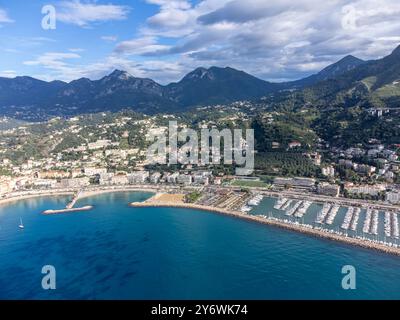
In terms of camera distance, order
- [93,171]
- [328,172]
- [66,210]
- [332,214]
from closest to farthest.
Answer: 1. [332,214]
2. [66,210]
3. [328,172]
4. [93,171]

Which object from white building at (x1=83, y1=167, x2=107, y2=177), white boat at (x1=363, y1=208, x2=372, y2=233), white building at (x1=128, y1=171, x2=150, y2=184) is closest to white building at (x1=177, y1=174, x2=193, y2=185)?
white building at (x1=128, y1=171, x2=150, y2=184)

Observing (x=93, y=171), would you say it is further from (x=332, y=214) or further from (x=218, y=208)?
(x=332, y=214)

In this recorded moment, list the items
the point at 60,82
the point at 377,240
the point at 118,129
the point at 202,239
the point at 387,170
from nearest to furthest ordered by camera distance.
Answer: the point at 377,240, the point at 202,239, the point at 387,170, the point at 118,129, the point at 60,82

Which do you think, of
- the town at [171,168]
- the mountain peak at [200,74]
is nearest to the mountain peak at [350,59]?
the mountain peak at [200,74]

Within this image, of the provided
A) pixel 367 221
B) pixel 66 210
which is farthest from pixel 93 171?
pixel 367 221

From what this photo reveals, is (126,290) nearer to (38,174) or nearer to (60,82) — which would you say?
(38,174)

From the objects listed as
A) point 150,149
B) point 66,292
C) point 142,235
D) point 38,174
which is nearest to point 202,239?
point 142,235

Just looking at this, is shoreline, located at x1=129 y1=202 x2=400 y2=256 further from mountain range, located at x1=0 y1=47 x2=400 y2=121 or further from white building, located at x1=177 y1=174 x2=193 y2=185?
mountain range, located at x1=0 y1=47 x2=400 y2=121
